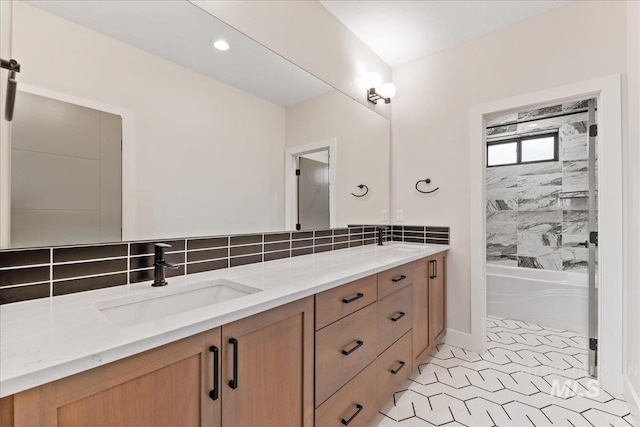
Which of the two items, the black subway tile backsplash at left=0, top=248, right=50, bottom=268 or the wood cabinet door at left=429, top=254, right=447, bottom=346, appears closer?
the black subway tile backsplash at left=0, top=248, right=50, bottom=268

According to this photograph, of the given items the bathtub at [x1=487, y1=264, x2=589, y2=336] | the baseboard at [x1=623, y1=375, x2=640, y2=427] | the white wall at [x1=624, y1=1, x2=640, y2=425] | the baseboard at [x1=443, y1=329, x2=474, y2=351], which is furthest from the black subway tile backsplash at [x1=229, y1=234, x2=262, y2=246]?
the bathtub at [x1=487, y1=264, x2=589, y2=336]

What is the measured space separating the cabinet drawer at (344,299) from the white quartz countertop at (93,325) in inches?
1.9

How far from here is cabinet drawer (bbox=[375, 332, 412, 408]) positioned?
154 cm

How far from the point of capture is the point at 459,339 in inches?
97.6

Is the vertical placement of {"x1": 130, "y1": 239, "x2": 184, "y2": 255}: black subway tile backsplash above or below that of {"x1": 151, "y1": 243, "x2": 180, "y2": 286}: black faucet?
above

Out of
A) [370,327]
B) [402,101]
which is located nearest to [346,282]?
[370,327]

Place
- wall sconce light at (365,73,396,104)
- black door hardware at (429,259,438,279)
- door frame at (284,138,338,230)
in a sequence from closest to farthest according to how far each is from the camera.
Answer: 1. door frame at (284,138,338,230)
2. black door hardware at (429,259,438,279)
3. wall sconce light at (365,73,396,104)

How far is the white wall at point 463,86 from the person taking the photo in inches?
77.9

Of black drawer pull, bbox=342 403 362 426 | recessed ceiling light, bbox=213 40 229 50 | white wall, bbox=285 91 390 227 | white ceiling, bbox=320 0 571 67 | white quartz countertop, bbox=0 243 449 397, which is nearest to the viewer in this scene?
white quartz countertop, bbox=0 243 449 397

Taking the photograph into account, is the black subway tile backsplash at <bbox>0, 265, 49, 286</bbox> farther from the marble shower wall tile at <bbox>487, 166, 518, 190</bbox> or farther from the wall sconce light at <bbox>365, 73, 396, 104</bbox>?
the marble shower wall tile at <bbox>487, 166, 518, 190</bbox>

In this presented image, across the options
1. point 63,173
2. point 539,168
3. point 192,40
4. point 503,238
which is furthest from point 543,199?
point 63,173

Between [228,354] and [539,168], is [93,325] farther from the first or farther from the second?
[539,168]

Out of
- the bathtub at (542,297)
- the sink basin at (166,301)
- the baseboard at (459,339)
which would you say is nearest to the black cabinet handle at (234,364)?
the sink basin at (166,301)

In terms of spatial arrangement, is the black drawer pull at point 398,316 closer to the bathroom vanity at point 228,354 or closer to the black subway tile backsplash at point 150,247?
the bathroom vanity at point 228,354
